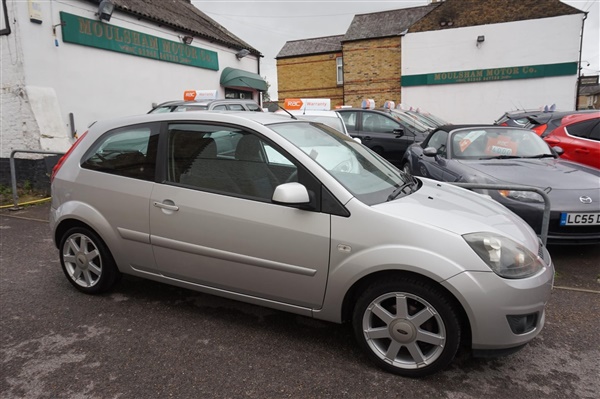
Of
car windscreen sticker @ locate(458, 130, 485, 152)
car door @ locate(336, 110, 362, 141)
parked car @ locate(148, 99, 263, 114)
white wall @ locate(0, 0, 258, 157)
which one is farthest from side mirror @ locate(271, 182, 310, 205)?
white wall @ locate(0, 0, 258, 157)

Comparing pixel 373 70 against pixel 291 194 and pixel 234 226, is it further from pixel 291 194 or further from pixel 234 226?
pixel 291 194

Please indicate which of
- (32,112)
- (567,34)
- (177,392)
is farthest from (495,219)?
(567,34)

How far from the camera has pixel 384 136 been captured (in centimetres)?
938

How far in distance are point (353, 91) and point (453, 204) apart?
24231mm

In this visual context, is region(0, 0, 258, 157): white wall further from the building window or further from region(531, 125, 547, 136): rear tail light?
the building window

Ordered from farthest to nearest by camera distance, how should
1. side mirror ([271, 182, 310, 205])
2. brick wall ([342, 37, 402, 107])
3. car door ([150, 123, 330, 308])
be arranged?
brick wall ([342, 37, 402, 107]), car door ([150, 123, 330, 308]), side mirror ([271, 182, 310, 205])

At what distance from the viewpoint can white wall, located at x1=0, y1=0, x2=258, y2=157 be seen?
8.42 meters

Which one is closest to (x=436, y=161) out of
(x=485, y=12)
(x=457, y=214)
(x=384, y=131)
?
(x=457, y=214)

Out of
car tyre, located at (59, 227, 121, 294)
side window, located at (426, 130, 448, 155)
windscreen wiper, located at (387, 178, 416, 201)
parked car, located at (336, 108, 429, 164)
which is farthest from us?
parked car, located at (336, 108, 429, 164)

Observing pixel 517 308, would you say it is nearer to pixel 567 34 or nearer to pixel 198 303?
pixel 198 303

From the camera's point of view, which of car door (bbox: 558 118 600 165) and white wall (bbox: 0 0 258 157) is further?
white wall (bbox: 0 0 258 157)

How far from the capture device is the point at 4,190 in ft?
27.6

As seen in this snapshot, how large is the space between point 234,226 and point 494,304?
1.67 m

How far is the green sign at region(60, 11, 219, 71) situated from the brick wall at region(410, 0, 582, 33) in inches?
546
